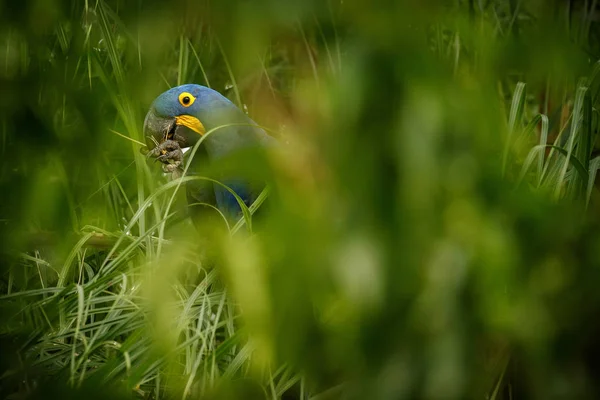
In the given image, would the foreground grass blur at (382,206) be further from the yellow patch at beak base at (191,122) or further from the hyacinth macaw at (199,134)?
the yellow patch at beak base at (191,122)

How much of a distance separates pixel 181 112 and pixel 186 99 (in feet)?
0.10

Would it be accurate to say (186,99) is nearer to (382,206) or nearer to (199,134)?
(199,134)

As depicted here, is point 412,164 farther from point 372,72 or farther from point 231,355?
point 231,355

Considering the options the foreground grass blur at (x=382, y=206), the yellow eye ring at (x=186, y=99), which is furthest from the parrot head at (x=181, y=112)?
the foreground grass blur at (x=382, y=206)

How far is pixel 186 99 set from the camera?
6.33ft

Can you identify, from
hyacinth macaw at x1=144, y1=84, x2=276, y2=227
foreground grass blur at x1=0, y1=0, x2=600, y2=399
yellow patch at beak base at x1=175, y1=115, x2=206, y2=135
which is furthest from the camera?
yellow patch at beak base at x1=175, y1=115, x2=206, y2=135

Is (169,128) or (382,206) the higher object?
(382,206)

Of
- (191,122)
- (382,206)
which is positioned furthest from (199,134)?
(382,206)

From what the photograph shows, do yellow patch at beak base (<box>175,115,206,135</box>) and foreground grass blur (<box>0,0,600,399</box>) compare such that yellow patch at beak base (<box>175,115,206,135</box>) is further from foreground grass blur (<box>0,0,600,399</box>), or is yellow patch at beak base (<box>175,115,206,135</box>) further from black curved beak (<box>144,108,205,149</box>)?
foreground grass blur (<box>0,0,600,399</box>)

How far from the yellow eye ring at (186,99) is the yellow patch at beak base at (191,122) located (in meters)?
0.03

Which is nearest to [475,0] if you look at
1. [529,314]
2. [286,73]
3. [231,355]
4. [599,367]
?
[286,73]

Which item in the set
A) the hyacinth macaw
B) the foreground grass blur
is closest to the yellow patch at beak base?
the hyacinth macaw

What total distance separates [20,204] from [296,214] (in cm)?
27

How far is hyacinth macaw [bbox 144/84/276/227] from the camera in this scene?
184cm
